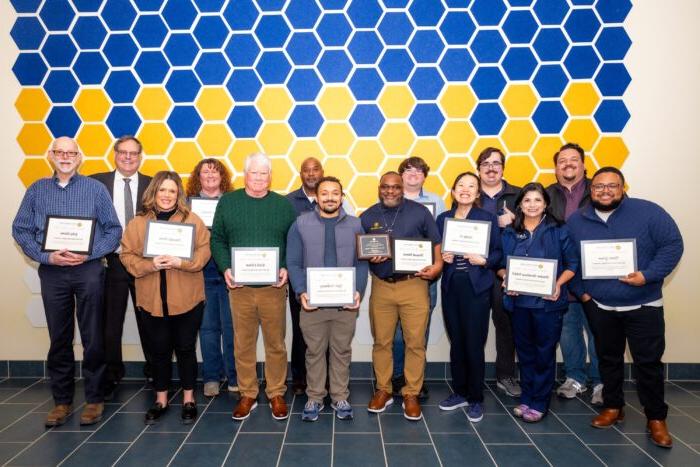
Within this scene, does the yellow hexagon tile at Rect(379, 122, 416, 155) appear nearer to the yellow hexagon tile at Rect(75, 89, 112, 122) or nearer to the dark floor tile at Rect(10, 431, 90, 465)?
the yellow hexagon tile at Rect(75, 89, 112, 122)

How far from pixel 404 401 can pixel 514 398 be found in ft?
3.16

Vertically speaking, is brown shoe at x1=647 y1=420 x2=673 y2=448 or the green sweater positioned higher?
the green sweater

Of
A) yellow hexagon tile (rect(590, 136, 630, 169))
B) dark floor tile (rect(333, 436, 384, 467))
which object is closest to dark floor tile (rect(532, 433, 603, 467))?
dark floor tile (rect(333, 436, 384, 467))

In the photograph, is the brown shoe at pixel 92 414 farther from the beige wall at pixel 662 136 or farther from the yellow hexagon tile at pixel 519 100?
the yellow hexagon tile at pixel 519 100

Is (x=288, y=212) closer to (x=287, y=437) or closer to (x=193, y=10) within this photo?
(x=287, y=437)

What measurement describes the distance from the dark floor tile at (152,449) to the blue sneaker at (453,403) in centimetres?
185

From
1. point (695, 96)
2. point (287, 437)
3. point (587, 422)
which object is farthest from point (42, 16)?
point (695, 96)

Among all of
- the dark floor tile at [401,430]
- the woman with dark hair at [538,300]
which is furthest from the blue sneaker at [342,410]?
the woman with dark hair at [538,300]

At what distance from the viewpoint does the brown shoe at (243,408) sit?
3270 mm

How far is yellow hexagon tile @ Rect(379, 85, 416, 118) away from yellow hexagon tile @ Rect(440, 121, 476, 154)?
37 cm

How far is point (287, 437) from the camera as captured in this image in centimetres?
302

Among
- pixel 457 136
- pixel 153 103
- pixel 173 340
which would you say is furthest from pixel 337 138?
pixel 173 340

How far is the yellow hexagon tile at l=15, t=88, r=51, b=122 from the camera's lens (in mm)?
4184

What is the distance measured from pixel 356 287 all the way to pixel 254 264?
0.71 m
